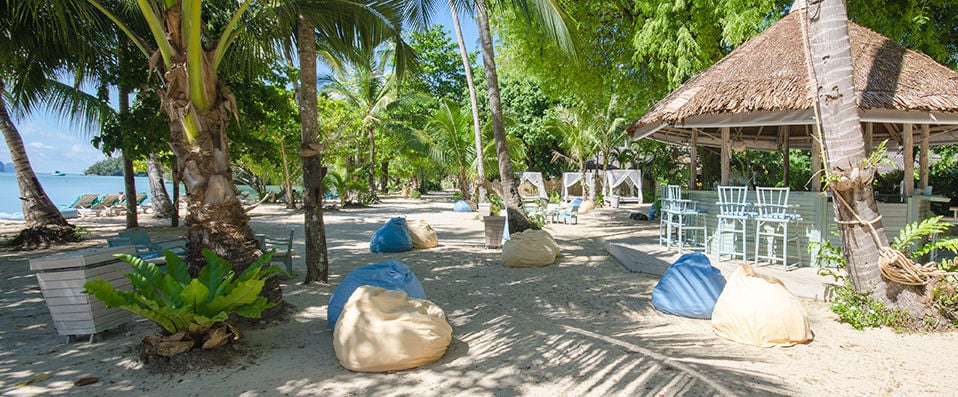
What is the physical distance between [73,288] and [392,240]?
223 inches

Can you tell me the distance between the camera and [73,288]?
424 centimetres

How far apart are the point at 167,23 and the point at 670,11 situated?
30.5ft

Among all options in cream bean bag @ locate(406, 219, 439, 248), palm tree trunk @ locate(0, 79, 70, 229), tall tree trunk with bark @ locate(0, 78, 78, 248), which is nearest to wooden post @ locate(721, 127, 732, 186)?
cream bean bag @ locate(406, 219, 439, 248)

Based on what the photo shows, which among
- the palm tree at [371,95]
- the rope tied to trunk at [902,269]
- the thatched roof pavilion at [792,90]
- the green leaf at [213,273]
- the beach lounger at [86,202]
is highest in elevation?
the palm tree at [371,95]

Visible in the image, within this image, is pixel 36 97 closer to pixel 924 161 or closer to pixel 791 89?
pixel 791 89

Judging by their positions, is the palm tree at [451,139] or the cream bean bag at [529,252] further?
the palm tree at [451,139]

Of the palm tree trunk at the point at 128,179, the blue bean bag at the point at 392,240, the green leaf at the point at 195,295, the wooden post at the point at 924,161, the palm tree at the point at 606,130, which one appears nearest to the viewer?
the green leaf at the point at 195,295

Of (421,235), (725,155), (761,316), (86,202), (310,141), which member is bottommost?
(761,316)

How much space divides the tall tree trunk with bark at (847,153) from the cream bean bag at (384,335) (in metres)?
4.01

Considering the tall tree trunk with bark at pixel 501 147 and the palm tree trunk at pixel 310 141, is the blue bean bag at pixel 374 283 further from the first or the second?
the tall tree trunk with bark at pixel 501 147

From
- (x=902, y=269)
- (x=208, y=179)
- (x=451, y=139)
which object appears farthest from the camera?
(x=451, y=139)

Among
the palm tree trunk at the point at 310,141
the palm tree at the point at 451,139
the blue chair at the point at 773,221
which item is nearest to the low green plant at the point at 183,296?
the palm tree trunk at the point at 310,141

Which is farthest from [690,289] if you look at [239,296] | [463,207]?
[463,207]

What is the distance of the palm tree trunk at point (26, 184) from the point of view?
10648mm
